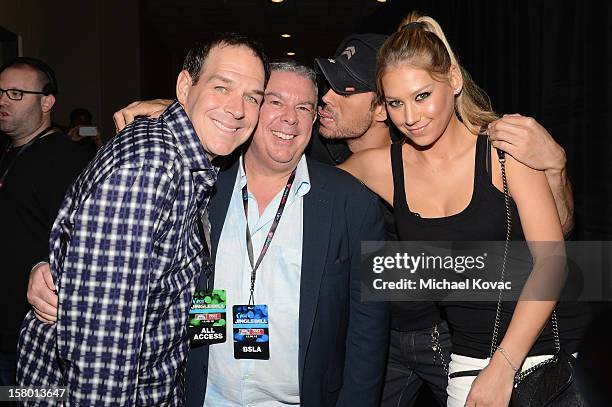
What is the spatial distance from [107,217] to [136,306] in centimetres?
20

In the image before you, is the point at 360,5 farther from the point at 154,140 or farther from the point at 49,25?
the point at 154,140

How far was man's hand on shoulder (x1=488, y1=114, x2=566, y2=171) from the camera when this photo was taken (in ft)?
5.89

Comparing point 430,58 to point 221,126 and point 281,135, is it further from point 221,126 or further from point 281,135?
point 221,126

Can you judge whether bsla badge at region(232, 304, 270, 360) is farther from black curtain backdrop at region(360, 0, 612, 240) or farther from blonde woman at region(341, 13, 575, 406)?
black curtain backdrop at region(360, 0, 612, 240)

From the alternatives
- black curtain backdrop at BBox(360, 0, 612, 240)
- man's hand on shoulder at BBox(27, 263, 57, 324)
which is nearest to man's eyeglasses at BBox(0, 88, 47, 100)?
man's hand on shoulder at BBox(27, 263, 57, 324)

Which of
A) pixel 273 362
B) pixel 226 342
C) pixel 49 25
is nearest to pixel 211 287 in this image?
pixel 226 342

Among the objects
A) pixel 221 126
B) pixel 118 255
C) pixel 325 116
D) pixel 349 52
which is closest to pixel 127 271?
pixel 118 255

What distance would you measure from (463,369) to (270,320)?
0.63 m

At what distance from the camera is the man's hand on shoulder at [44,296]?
5.22ft

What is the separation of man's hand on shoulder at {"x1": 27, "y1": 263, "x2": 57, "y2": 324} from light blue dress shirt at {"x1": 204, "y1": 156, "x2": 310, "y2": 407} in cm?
55

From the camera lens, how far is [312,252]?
1968 mm

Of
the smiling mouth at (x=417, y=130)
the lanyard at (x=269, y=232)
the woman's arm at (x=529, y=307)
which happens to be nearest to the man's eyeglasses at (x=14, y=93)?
the lanyard at (x=269, y=232)

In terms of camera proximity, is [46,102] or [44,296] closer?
[44,296]

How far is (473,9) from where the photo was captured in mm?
5359
